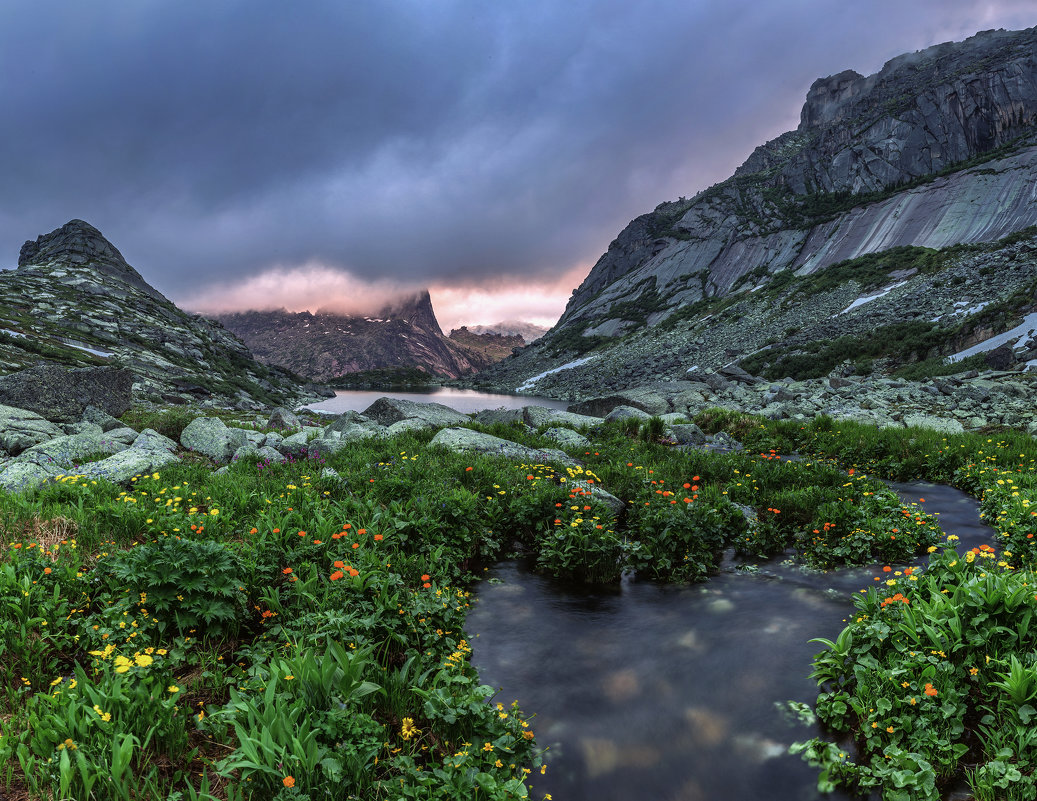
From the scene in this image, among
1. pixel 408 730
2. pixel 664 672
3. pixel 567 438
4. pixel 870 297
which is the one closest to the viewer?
pixel 408 730

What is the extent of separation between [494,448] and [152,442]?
340 inches

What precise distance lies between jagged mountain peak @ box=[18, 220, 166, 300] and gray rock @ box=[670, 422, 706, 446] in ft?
587

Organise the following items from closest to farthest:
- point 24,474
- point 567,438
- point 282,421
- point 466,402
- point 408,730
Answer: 1. point 408,730
2. point 24,474
3. point 567,438
4. point 282,421
5. point 466,402

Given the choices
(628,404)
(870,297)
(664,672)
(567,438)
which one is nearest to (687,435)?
(567,438)

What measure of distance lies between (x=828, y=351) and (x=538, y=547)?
53580 millimetres

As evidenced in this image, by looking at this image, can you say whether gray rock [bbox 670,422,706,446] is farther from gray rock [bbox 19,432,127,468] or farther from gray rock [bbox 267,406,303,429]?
gray rock [bbox 19,432,127,468]

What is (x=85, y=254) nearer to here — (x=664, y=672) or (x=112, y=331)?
(x=112, y=331)

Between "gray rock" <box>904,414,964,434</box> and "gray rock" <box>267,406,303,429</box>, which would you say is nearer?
"gray rock" <box>904,414,964,434</box>

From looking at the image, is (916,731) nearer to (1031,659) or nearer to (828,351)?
(1031,659)

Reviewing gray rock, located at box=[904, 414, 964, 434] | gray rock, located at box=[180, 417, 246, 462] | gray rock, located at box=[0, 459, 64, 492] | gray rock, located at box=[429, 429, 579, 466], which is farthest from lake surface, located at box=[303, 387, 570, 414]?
gray rock, located at box=[0, 459, 64, 492]

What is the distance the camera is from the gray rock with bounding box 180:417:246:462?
1251cm

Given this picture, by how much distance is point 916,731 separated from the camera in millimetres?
3723

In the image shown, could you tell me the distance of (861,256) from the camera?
95.4m

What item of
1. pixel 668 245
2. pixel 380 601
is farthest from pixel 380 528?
pixel 668 245
